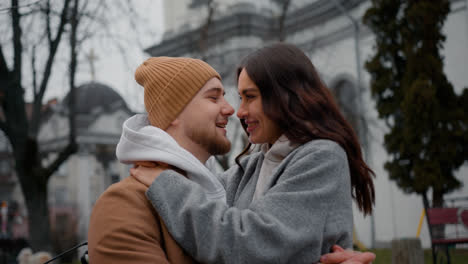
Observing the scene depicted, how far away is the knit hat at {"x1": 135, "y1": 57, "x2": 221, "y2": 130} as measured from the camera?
2.65 meters

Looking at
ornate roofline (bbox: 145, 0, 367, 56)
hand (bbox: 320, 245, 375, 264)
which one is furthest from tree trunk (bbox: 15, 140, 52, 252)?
hand (bbox: 320, 245, 375, 264)

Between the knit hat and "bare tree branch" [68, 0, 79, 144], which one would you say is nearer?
the knit hat

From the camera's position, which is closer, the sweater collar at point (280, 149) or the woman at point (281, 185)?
the woman at point (281, 185)

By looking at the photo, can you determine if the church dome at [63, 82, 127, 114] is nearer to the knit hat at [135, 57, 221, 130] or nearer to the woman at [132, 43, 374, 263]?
the knit hat at [135, 57, 221, 130]

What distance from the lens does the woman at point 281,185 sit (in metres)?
2.05

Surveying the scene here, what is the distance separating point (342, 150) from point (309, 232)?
18.3 inches

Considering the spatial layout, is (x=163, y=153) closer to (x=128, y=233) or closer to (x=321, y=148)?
(x=128, y=233)

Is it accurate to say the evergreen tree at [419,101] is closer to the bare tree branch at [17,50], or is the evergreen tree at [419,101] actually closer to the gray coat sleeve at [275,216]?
the bare tree branch at [17,50]

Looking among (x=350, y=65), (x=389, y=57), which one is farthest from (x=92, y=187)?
(x=389, y=57)

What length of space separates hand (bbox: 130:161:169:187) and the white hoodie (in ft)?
0.16

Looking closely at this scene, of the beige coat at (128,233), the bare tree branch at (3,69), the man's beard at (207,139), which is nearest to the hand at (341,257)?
the beige coat at (128,233)

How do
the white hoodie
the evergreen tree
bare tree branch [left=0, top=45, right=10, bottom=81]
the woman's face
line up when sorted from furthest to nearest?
1. the evergreen tree
2. bare tree branch [left=0, top=45, right=10, bottom=81]
3. the woman's face
4. the white hoodie

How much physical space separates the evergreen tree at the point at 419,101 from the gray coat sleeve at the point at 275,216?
994 cm

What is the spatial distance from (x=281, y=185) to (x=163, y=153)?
564mm
